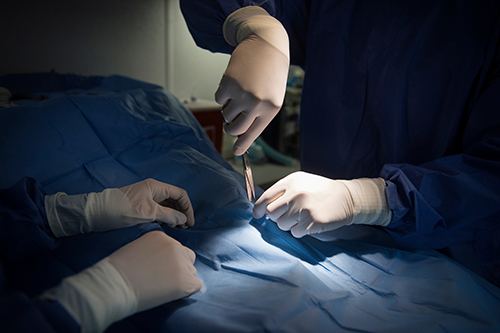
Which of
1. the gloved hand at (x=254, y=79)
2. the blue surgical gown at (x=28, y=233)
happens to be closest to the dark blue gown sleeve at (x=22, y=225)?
the blue surgical gown at (x=28, y=233)

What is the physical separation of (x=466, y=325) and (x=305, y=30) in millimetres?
1364

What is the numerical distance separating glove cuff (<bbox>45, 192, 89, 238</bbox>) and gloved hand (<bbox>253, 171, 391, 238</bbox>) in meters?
0.58

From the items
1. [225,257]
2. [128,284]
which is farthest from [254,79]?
[128,284]

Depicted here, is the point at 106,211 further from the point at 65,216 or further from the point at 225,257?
the point at 225,257

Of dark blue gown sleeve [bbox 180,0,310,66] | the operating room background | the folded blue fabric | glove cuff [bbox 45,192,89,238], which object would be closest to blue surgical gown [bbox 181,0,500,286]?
dark blue gown sleeve [bbox 180,0,310,66]

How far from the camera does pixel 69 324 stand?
616 millimetres

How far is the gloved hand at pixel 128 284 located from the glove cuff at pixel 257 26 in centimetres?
78

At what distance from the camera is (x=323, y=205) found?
102 centimetres

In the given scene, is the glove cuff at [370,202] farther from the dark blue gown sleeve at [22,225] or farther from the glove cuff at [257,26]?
the dark blue gown sleeve at [22,225]

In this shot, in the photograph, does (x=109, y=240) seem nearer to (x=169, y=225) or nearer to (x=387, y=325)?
(x=169, y=225)

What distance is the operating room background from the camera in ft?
7.59

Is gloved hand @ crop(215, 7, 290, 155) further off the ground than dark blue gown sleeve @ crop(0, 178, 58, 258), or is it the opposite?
gloved hand @ crop(215, 7, 290, 155)

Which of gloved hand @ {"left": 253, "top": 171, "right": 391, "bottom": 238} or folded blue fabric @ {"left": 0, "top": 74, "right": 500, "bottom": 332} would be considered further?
gloved hand @ {"left": 253, "top": 171, "right": 391, "bottom": 238}

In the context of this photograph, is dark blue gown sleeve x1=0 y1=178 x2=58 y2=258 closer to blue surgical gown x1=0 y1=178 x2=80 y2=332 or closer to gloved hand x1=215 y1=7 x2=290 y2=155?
blue surgical gown x1=0 y1=178 x2=80 y2=332
